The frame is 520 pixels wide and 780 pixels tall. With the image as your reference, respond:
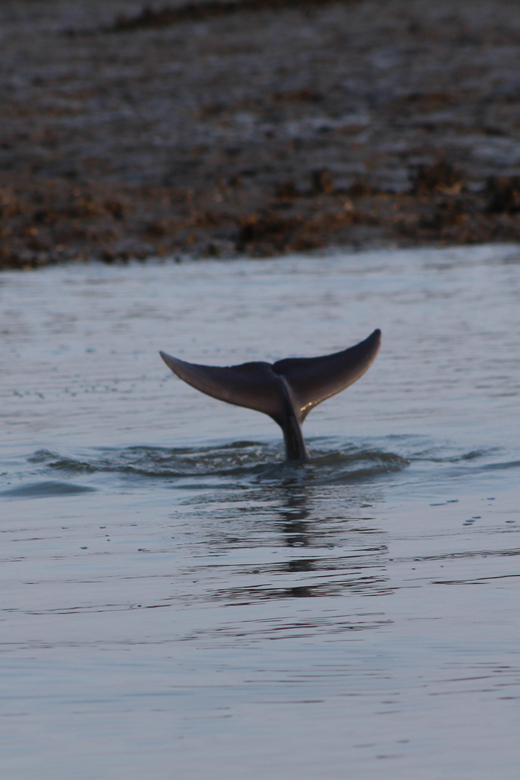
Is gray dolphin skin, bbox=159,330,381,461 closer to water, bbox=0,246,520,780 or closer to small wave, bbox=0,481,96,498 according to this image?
water, bbox=0,246,520,780

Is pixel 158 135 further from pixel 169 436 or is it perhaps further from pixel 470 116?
pixel 169 436

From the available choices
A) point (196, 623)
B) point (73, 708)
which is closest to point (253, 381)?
point (196, 623)

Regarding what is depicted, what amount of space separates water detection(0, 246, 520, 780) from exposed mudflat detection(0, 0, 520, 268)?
13.9 meters

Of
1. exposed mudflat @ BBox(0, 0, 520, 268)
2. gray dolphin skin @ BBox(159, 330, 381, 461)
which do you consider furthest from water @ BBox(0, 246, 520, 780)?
exposed mudflat @ BBox(0, 0, 520, 268)

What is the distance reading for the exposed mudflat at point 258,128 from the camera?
30422 mm

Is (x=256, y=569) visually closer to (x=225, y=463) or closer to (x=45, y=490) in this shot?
(x=45, y=490)

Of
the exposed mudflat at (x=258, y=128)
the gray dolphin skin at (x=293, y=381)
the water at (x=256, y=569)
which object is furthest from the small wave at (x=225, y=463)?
the exposed mudflat at (x=258, y=128)

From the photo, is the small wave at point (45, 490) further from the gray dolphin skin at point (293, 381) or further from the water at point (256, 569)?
the gray dolphin skin at point (293, 381)

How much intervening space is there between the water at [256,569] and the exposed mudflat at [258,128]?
1385 centimetres

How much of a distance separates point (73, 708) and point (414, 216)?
26960 millimetres

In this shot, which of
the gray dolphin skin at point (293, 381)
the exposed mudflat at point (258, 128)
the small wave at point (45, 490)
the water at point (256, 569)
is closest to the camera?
the water at point (256, 569)

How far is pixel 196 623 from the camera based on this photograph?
20.0 ft

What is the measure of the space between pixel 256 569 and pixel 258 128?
113 feet

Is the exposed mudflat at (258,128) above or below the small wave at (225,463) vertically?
above
